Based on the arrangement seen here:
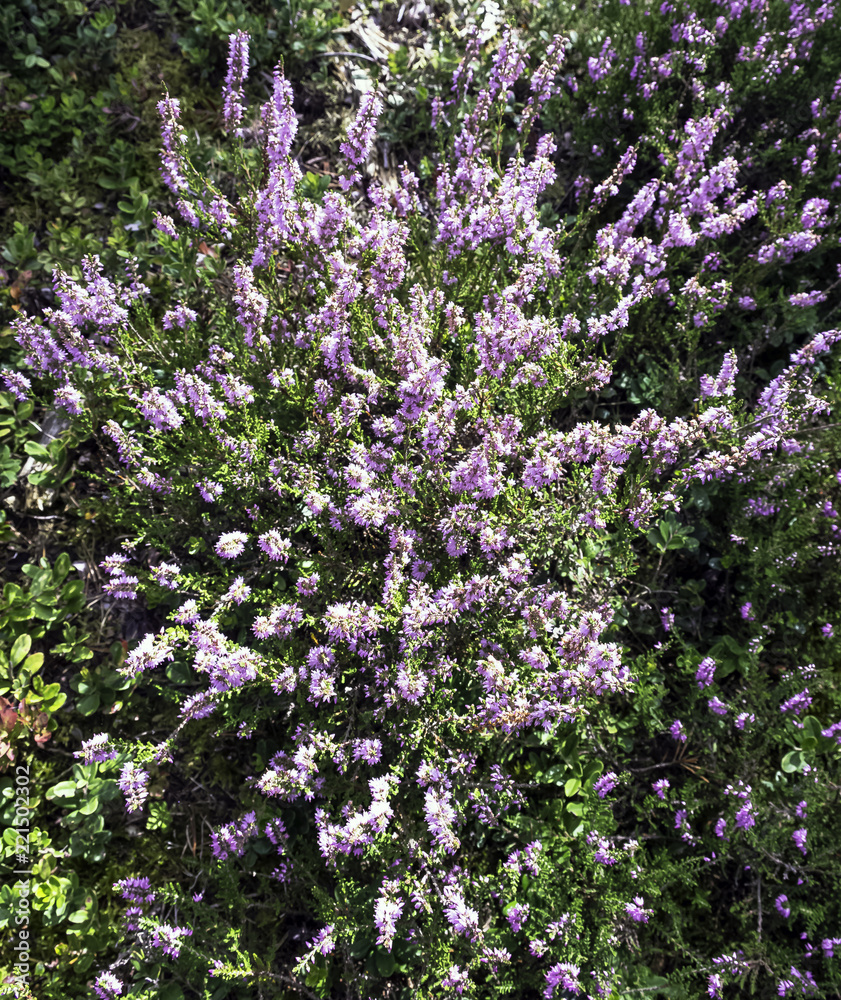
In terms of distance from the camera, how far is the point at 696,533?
3266 millimetres

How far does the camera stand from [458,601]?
7.16 feet

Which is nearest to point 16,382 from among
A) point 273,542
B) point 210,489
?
point 210,489

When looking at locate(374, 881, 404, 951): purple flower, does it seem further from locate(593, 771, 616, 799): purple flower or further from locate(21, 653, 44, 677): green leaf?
locate(21, 653, 44, 677): green leaf

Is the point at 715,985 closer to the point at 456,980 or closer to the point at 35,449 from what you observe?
the point at 456,980

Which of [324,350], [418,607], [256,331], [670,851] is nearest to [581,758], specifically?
[670,851]

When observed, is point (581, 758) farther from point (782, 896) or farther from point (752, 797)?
point (782, 896)

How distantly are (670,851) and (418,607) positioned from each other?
74.4 inches

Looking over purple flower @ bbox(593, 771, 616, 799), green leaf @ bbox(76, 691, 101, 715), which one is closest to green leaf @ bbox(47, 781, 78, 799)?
green leaf @ bbox(76, 691, 101, 715)

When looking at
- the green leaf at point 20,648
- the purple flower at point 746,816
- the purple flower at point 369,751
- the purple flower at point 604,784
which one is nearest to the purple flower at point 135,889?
the purple flower at point 369,751

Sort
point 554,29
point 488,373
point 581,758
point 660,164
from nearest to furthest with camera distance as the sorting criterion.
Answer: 1. point 488,373
2. point 581,758
3. point 660,164
4. point 554,29

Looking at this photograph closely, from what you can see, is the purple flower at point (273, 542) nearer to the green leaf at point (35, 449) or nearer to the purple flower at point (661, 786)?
the green leaf at point (35, 449)

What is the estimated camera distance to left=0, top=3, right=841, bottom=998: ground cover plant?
2258 mm

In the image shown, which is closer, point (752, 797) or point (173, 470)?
point (752, 797)

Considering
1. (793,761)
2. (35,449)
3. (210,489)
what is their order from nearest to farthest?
(210,489) < (793,761) < (35,449)
